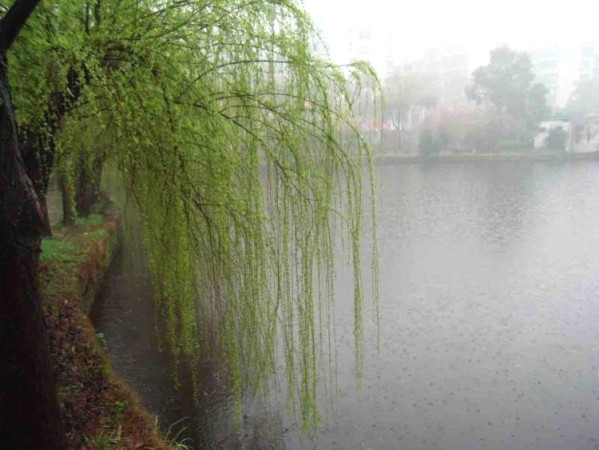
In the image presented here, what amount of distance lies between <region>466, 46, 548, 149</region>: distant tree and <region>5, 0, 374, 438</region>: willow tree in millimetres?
29858

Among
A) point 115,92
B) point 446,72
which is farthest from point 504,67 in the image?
point 115,92

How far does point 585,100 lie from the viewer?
1398 inches

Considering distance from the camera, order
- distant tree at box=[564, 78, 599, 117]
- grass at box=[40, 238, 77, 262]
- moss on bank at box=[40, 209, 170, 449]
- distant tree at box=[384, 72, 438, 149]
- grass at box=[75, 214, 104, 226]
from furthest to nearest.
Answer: distant tree at box=[564, 78, 599, 117] → distant tree at box=[384, 72, 438, 149] → grass at box=[75, 214, 104, 226] → grass at box=[40, 238, 77, 262] → moss on bank at box=[40, 209, 170, 449]

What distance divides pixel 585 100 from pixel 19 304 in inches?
1605

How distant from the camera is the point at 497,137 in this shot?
30297 mm

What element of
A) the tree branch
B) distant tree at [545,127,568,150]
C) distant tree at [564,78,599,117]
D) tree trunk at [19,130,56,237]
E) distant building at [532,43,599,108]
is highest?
distant building at [532,43,599,108]

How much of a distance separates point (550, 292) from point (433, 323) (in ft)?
8.84

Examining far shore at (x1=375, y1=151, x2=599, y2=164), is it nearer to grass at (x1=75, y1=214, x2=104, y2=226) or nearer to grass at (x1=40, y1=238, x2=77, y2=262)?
grass at (x1=75, y1=214, x2=104, y2=226)

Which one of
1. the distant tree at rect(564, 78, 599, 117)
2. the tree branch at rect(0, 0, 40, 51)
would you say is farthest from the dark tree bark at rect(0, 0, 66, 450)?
the distant tree at rect(564, 78, 599, 117)

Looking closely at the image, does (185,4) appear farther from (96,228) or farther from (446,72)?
(446,72)

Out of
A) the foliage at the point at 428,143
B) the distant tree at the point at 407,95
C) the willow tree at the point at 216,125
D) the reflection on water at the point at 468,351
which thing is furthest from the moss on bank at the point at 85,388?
the foliage at the point at 428,143

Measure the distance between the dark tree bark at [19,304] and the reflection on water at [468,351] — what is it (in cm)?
272

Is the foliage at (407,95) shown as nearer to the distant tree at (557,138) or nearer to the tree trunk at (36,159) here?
the distant tree at (557,138)

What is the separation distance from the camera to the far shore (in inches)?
1168
